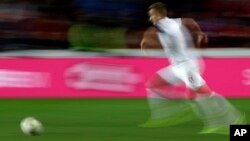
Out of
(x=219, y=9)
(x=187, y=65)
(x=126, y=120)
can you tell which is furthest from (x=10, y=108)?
(x=219, y=9)

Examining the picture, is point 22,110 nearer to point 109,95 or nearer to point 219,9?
point 109,95

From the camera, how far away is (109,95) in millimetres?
16312

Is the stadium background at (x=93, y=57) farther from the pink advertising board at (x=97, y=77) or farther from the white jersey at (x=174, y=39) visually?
the white jersey at (x=174, y=39)

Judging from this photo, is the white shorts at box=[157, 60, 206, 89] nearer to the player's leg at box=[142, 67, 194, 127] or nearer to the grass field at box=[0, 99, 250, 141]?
the player's leg at box=[142, 67, 194, 127]

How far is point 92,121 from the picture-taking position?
13.5 meters

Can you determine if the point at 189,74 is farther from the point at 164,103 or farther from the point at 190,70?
the point at 164,103

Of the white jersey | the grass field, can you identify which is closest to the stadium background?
the grass field

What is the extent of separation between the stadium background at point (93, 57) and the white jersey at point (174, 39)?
3.67ft

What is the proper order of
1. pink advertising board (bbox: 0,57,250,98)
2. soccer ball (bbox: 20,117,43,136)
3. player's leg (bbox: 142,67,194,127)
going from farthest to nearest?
pink advertising board (bbox: 0,57,250,98) < player's leg (bbox: 142,67,194,127) < soccer ball (bbox: 20,117,43,136)

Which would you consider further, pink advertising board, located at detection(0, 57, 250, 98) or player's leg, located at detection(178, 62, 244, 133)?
pink advertising board, located at detection(0, 57, 250, 98)

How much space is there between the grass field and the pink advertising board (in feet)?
1.10

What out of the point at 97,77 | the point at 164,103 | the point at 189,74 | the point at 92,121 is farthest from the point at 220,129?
the point at 97,77

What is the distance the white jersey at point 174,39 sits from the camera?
11891mm

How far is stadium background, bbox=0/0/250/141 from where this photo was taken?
14.5 meters
